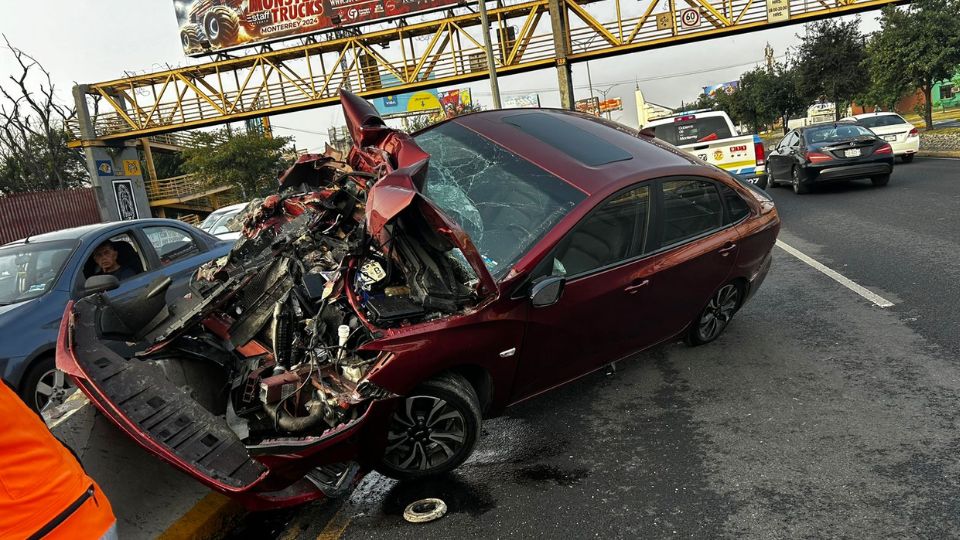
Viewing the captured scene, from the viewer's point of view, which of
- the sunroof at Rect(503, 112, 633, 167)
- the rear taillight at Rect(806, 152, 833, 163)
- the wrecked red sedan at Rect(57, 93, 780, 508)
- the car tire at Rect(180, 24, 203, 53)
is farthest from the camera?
the car tire at Rect(180, 24, 203, 53)

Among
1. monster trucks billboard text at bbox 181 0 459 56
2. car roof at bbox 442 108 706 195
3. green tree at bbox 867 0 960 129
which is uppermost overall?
monster trucks billboard text at bbox 181 0 459 56

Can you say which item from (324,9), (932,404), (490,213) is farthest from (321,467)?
(324,9)

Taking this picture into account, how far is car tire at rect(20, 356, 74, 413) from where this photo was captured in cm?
432

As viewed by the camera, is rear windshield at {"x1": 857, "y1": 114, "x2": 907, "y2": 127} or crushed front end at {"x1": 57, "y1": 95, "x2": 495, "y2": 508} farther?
rear windshield at {"x1": 857, "y1": 114, "x2": 907, "y2": 127}

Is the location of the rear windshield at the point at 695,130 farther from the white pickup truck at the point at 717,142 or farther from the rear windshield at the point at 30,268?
the rear windshield at the point at 30,268

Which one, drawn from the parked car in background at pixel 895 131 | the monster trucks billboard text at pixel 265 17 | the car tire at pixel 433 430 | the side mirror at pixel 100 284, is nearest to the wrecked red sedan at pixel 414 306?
the car tire at pixel 433 430

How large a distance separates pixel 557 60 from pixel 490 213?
24.4 meters

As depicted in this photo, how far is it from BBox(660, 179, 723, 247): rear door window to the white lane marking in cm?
232

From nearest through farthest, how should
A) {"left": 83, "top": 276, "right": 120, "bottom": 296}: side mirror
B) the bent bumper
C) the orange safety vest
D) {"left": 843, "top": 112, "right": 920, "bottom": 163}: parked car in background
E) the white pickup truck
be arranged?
the orange safety vest
the bent bumper
{"left": 83, "top": 276, "right": 120, "bottom": 296}: side mirror
the white pickup truck
{"left": 843, "top": 112, "right": 920, "bottom": 163}: parked car in background

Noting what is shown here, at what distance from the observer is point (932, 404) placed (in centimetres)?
372

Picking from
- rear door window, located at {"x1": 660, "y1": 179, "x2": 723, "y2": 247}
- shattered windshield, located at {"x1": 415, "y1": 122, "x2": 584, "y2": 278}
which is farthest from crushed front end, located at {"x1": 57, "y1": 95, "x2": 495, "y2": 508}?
rear door window, located at {"x1": 660, "y1": 179, "x2": 723, "y2": 247}

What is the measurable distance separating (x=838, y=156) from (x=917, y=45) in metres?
15.0

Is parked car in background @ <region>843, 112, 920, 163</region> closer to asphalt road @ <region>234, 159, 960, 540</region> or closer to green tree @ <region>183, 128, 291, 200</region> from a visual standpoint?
asphalt road @ <region>234, 159, 960, 540</region>

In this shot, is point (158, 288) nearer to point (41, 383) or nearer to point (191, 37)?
point (41, 383)
